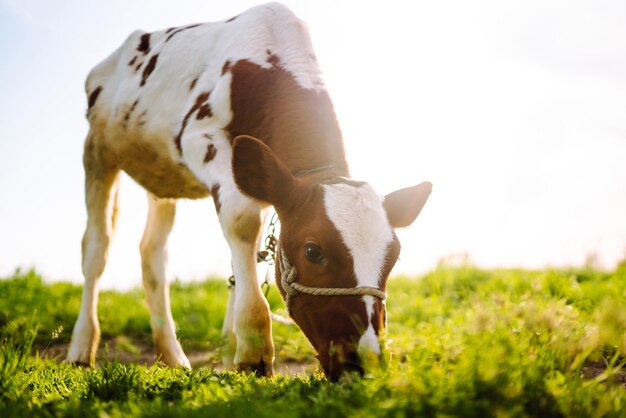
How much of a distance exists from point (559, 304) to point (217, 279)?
622 cm

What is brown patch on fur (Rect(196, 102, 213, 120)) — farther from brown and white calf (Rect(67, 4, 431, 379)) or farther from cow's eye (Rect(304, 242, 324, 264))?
cow's eye (Rect(304, 242, 324, 264))

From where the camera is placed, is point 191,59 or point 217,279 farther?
point 217,279

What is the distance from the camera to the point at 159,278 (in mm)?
5684

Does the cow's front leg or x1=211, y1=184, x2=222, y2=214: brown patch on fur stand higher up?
x1=211, y1=184, x2=222, y2=214: brown patch on fur

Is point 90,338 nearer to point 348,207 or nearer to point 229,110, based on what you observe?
point 229,110

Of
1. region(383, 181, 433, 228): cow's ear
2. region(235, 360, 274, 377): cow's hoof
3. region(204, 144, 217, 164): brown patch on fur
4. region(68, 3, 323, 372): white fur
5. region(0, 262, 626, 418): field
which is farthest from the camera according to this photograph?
region(204, 144, 217, 164): brown patch on fur

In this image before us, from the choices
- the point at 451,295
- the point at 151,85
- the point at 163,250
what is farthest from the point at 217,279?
the point at 151,85

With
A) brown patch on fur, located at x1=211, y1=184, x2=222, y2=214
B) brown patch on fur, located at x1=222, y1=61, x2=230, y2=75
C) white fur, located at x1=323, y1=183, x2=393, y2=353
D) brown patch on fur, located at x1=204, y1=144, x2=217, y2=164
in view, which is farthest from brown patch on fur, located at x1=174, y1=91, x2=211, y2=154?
white fur, located at x1=323, y1=183, x2=393, y2=353

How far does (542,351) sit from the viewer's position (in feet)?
7.43

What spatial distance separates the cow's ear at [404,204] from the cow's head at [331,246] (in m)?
0.01

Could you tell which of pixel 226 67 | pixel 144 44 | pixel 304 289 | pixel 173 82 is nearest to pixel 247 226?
pixel 304 289

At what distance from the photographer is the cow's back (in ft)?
13.8

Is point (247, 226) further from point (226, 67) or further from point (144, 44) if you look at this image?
point (144, 44)

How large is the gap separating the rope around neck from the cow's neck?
55 cm
